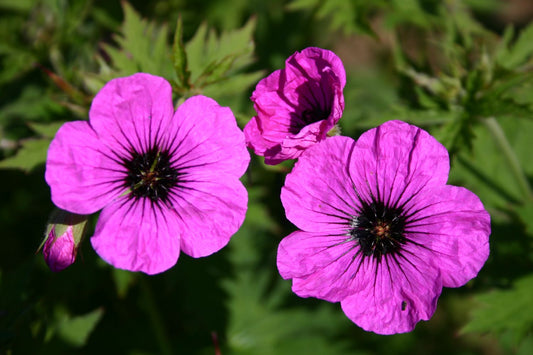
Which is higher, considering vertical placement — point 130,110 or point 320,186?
point 130,110

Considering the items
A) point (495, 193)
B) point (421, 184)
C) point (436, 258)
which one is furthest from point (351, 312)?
point (495, 193)

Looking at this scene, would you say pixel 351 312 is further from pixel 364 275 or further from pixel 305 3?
pixel 305 3

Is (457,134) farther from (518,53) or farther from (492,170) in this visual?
(492,170)

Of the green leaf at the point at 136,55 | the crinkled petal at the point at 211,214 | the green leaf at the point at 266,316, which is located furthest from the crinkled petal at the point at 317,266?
the green leaf at the point at 266,316

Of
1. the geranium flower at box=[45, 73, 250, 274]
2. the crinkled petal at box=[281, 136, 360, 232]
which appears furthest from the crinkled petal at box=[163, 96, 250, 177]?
the crinkled petal at box=[281, 136, 360, 232]

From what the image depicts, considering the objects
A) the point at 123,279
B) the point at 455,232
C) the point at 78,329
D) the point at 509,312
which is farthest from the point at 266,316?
the point at 455,232

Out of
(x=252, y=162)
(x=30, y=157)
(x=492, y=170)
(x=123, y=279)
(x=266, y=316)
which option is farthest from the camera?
(x=266, y=316)
